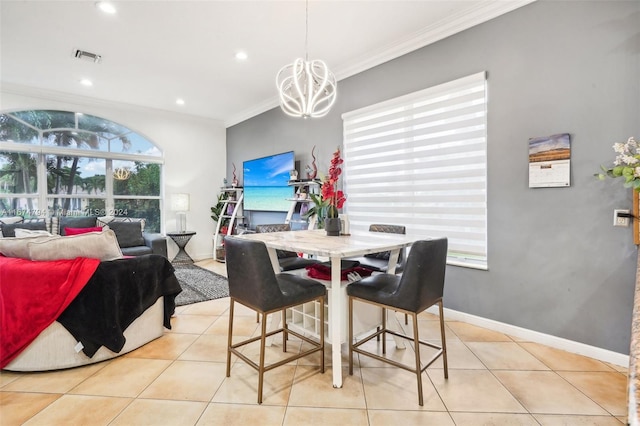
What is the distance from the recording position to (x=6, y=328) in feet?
6.88

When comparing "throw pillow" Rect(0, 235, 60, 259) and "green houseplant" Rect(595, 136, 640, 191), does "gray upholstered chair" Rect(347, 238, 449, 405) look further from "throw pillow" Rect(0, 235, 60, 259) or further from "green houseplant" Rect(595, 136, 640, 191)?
"throw pillow" Rect(0, 235, 60, 259)

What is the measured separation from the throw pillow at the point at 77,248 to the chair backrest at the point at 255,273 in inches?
48.2

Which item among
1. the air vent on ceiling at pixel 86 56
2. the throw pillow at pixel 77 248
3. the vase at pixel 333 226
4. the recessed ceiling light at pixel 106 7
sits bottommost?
the throw pillow at pixel 77 248

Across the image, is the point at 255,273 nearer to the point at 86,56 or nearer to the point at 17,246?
the point at 17,246

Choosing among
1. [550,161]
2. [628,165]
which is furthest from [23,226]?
[628,165]

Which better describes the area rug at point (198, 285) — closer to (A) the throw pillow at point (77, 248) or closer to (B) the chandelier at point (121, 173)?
(A) the throw pillow at point (77, 248)

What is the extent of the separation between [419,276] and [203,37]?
3198 millimetres

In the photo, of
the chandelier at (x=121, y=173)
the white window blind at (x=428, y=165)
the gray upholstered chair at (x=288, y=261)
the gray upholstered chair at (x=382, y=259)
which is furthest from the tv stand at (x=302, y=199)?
the chandelier at (x=121, y=173)

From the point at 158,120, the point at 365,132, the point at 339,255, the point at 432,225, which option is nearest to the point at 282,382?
the point at 339,255

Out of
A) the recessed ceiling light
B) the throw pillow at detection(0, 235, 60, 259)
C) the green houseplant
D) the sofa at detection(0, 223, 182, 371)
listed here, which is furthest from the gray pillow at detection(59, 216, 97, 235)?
the green houseplant

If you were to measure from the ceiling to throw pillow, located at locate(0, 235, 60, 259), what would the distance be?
2052mm

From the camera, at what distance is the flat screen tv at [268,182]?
4984mm

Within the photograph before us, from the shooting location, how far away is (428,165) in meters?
3.22

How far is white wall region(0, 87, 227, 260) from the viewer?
5407mm
